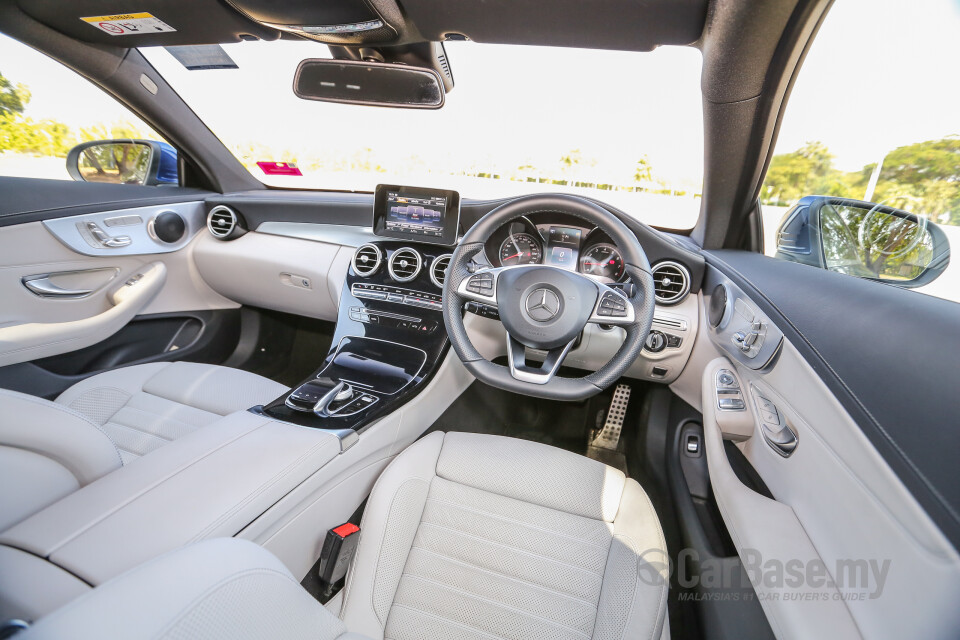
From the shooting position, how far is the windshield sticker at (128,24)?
195cm

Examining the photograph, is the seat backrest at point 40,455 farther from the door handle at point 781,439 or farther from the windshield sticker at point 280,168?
the windshield sticker at point 280,168

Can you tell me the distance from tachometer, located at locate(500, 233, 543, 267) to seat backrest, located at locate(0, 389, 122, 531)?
1.32m

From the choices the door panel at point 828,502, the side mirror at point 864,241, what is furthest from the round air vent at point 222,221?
the side mirror at point 864,241

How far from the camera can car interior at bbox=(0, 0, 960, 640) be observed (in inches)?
29.5

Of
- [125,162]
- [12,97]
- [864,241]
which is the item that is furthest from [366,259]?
[12,97]

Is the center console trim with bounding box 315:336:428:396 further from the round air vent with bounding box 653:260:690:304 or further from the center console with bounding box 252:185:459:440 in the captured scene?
the round air vent with bounding box 653:260:690:304

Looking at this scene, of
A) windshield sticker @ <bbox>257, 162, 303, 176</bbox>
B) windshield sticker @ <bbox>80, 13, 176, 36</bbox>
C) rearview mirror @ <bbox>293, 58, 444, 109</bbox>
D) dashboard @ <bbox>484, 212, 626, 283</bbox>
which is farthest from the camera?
windshield sticker @ <bbox>257, 162, 303, 176</bbox>

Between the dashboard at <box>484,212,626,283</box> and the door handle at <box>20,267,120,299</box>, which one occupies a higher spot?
the dashboard at <box>484,212,626,283</box>

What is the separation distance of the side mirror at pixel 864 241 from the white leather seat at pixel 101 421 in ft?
6.28

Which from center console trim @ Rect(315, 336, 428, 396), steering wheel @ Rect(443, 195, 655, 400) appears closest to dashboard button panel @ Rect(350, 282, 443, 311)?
center console trim @ Rect(315, 336, 428, 396)

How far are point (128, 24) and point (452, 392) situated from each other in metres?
2.12

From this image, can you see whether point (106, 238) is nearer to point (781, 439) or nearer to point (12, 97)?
point (12, 97)

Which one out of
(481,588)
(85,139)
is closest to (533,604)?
(481,588)

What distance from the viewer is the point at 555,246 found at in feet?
5.82
